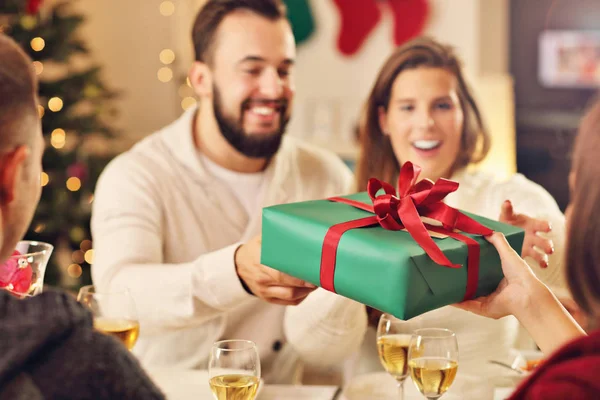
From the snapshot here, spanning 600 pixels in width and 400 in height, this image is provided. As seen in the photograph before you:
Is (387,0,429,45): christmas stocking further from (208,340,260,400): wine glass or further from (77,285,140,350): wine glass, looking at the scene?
(208,340,260,400): wine glass

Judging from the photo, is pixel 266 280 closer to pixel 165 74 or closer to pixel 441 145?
pixel 441 145

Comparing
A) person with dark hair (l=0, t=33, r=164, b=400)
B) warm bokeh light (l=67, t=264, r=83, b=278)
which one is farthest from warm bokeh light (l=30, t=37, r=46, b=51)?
person with dark hair (l=0, t=33, r=164, b=400)

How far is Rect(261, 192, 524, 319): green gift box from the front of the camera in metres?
1.21

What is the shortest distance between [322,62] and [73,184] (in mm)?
1801

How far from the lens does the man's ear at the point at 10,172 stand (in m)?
0.98

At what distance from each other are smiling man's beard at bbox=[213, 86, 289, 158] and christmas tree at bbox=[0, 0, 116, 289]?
5.76 feet

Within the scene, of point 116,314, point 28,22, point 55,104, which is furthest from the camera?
point 55,104

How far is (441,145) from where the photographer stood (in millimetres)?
1945

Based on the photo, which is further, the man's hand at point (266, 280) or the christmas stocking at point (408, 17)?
the christmas stocking at point (408, 17)

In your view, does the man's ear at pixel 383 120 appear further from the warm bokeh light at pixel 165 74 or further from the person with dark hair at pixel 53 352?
the warm bokeh light at pixel 165 74

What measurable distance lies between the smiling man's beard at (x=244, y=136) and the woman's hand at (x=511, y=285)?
100cm

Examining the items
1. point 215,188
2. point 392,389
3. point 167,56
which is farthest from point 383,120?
point 167,56

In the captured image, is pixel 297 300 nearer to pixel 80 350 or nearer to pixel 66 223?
pixel 80 350

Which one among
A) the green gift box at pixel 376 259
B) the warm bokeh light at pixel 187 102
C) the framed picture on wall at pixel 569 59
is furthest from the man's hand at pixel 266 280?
the framed picture on wall at pixel 569 59
